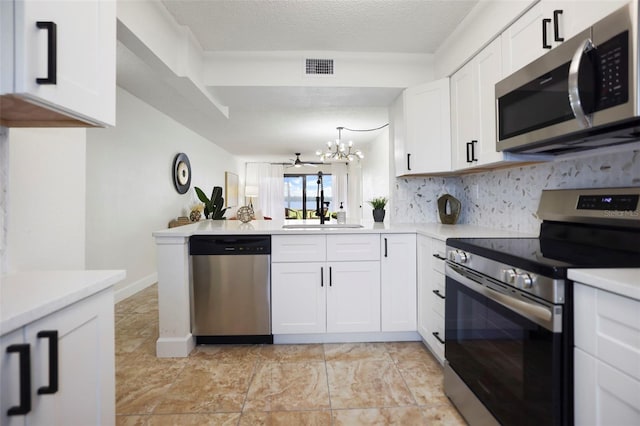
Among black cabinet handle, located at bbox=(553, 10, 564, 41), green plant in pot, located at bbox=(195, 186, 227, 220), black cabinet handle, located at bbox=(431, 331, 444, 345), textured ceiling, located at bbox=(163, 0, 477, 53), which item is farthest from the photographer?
green plant in pot, located at bbox=(195, 186, 227, 220)

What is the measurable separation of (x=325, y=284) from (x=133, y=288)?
2784 mm

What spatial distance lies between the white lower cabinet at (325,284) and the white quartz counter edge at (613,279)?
158 centimetres

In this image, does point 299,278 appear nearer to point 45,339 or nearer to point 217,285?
point 217,285

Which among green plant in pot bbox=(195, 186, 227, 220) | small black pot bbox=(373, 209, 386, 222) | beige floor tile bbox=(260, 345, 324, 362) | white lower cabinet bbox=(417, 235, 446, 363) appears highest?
green plant in pot bbox=(195, 186, 227, 220)

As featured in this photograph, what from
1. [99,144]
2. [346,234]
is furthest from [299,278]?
[99,144]

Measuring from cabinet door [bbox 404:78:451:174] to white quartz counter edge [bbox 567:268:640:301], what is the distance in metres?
1.74

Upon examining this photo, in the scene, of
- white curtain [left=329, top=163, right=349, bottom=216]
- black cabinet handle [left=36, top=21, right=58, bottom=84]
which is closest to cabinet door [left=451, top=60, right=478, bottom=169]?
black cabinet handle [left=36, top=21, right=58, bottom=84]

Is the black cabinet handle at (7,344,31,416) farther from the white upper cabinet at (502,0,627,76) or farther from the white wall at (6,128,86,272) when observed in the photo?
the white upper cabinet at (502,0,627,76)

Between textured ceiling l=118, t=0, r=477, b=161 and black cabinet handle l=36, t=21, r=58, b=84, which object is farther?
textured ceiling l=118, t=0, r=477, b=161

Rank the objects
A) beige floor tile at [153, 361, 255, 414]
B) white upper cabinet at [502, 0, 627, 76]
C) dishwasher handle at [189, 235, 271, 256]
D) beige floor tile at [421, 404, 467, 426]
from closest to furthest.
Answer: white upper cabinet at [502, 0, 627, 76], beige floor tile at [421, 404, 467, 426], beige floor tile at [153, 361, 255, 414], dishwasher handle at [189, 235, 271, 256]

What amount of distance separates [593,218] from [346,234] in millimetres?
1453

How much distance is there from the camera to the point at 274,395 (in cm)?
185

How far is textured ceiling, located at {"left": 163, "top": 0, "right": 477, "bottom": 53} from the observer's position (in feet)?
7.09

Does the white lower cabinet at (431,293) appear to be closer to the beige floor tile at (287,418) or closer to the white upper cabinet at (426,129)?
the white upper cabinet at (426,129)
